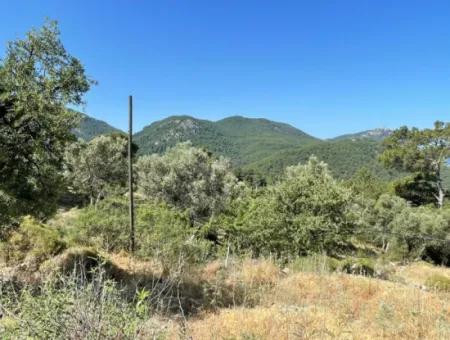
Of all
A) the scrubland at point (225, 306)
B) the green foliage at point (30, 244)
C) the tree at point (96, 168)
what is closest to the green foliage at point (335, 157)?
the tree at point (96, 168)

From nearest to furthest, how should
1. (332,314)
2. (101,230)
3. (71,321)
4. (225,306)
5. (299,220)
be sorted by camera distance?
(71,321) < (332,314) < (225,306) < (101,230) < (299,220)

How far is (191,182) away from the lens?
2252cm

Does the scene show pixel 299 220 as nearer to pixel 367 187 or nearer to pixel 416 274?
pixel 416 274

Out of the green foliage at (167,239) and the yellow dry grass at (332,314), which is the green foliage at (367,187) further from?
the yellow dry grass at (332,314)

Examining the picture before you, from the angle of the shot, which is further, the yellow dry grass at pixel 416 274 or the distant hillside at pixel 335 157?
the distant hillside at pixel 335 157

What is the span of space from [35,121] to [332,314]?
20.9ft

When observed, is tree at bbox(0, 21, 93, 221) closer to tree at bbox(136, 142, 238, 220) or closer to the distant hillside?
tree at bbox(136, 142, 238, 220)

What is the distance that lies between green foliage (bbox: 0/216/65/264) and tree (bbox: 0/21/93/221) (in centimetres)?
150

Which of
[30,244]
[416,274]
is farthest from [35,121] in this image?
[416,274]

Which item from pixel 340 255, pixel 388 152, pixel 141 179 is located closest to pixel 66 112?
pixel 340 255

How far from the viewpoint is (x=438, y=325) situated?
379 centimetres

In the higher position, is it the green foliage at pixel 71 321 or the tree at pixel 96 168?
the tree at pixel 96 168

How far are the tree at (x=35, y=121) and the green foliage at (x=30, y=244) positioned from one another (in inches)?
59.0

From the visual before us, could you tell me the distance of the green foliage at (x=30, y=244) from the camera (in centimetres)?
823
